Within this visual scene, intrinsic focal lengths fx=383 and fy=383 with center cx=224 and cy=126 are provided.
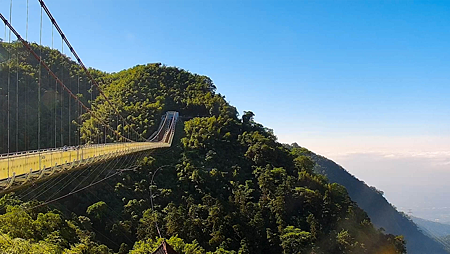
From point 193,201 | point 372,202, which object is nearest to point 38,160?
point 193,201

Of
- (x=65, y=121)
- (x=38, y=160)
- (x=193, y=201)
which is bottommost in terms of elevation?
(x=193, y=201)

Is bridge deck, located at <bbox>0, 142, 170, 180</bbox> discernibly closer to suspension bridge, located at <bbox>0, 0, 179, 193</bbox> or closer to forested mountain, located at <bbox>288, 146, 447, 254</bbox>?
suspension bridge, located at <bbox>0, 0, 179, 193</bbox>

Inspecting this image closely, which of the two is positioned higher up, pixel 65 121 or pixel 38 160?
pixel 65 121

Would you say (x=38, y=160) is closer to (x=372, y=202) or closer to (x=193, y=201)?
(x=193, y=201)

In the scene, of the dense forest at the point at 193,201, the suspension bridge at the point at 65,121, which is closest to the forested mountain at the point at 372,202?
the dense forest at the point at 193,201

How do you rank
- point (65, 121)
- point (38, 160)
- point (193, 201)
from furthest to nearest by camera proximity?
point (65, 121) → point (193, 201) → point (38, 160)

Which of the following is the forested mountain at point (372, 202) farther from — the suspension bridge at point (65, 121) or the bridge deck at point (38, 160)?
the bridge deck at point (38, 160)

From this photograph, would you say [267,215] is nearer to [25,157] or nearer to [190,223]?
[190,223]

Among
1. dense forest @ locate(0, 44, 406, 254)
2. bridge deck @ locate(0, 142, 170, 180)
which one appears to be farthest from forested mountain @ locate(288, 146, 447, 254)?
bridge deck @ locate(0, 142, 170, 180)

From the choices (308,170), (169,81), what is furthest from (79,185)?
(169,81)
